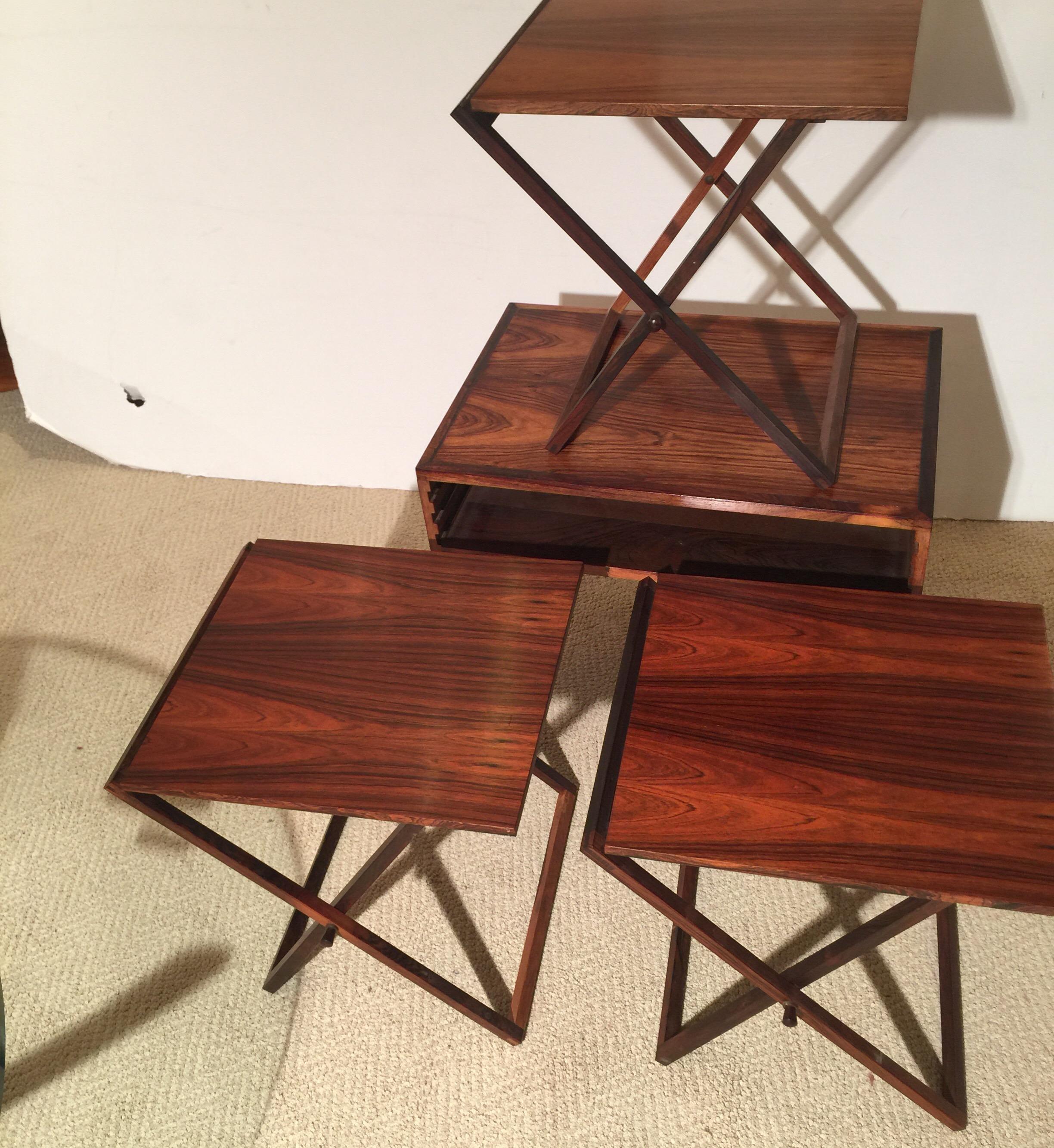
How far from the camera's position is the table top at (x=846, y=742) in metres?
0.98

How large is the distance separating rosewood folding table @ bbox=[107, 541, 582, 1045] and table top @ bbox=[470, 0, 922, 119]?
0.56m

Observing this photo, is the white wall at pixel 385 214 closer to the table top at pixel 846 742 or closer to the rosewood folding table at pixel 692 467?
the rosewood folding table at pixel 692 467

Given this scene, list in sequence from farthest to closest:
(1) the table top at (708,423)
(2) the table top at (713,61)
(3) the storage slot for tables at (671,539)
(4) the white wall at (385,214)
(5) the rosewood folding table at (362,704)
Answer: (4) the white wall at (385,214) → (3) the storage slot for tables at (671,539) → (1) the table top at (708,423) → (5) the rosewood folding table at (362,704) → (2) the table top at (713,61)

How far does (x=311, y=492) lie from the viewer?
231 cm

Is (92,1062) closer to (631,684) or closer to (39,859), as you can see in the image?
(39,859)

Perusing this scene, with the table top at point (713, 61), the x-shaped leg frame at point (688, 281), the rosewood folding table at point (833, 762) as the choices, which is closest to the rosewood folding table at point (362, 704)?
the rosewood folding table at point (833, 762)

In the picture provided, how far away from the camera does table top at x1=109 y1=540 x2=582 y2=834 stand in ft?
3.52

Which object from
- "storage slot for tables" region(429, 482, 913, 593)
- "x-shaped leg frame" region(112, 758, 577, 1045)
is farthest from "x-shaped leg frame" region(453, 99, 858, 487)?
"x-shaped leg frame" region(112, 758, 577, 1045)

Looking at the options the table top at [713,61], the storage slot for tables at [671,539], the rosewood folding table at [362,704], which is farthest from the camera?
the storage slot for tables at [671,539]

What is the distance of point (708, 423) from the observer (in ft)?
4.51

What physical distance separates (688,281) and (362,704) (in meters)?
0.68

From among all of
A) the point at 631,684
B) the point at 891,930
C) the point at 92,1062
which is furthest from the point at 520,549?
the point at 92,1062

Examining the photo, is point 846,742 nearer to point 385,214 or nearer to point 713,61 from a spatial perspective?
point 713,61

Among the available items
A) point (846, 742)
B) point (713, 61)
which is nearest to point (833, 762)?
point (846, 742)
